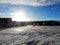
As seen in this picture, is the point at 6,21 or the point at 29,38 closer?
the point at 29,38

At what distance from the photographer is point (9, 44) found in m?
5.95

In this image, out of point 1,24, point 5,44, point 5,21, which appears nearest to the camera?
point 5,44

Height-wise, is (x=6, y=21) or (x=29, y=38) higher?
(x=29, y=38)

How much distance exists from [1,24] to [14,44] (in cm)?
2027

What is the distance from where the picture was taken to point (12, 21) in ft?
94.0

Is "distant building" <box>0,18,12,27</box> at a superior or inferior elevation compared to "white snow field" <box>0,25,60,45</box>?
inferior

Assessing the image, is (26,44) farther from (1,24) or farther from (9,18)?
(9,18)

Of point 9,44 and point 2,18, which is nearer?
point 9,44

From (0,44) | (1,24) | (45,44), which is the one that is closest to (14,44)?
(0,44)

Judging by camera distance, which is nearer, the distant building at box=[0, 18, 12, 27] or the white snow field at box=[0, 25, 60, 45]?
the white snow field at box=[0, 25, 60, 45]

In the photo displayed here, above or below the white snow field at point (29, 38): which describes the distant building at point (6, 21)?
below

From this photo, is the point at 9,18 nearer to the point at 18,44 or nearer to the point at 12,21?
the point at 12,21

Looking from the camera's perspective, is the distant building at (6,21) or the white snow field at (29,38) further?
the distant building at (6,21)

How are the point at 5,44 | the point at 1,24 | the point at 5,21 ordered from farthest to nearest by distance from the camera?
the point at 5,21, the point at 1,24, the point at 5,44
